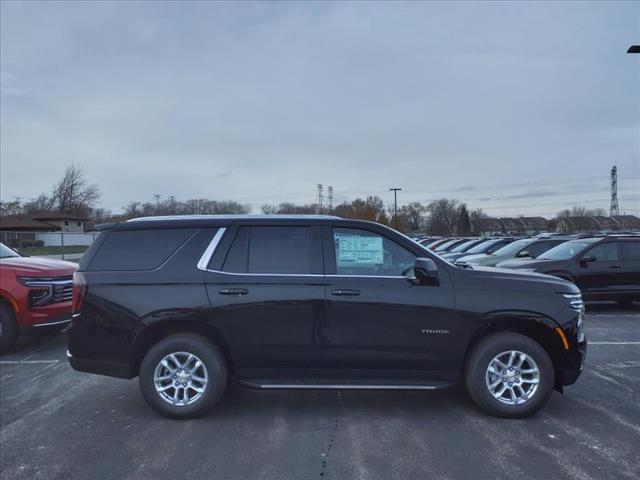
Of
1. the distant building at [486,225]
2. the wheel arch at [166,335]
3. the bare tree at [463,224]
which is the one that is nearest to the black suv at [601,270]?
the wheel arch at [166,335]

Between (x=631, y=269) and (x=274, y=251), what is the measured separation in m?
9.37

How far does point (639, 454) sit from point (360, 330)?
2.39m

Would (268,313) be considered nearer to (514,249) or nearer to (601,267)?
(601,267)

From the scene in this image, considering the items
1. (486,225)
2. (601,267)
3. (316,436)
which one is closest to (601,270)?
(601,267)

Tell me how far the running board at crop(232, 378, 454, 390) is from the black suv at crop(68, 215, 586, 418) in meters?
0.02

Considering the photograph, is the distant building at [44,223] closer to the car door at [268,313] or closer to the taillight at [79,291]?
the taillight at [79,291]

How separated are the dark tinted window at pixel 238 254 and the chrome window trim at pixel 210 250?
0.15 meters

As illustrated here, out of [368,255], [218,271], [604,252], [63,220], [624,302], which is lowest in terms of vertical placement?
[624,302]

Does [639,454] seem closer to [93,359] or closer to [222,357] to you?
[222,357]

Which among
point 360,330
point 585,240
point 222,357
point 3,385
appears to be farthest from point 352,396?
point 585,240

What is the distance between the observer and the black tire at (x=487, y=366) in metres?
4.66

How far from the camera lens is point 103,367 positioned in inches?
191

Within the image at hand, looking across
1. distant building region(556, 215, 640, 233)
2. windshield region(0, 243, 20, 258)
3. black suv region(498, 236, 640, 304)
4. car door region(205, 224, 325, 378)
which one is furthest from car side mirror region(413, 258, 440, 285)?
distant building region(556, 215, 640, 233)

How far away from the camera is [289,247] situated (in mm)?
4941
